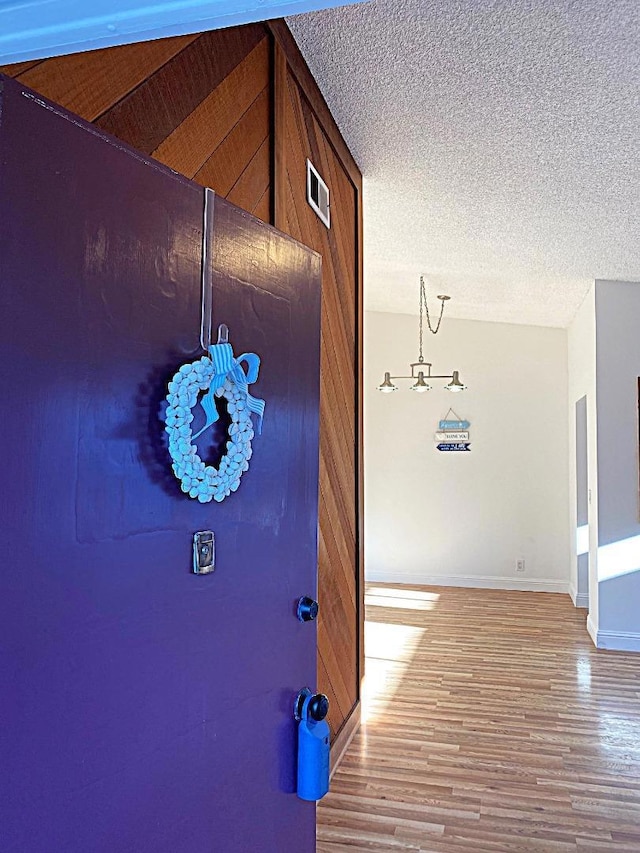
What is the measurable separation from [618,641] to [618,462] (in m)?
1.26

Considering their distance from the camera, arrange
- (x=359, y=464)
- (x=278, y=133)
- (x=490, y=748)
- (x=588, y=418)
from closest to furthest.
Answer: (x=278, y=133)
(x=490, y=748)
(x=359, y=464)
(x=588, y=418)

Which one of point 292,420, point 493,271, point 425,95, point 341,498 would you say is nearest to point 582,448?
point 493,271

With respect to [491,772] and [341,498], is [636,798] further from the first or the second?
[341,498]

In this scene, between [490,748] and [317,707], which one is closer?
[317,707]

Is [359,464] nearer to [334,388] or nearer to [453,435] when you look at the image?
[334,388]

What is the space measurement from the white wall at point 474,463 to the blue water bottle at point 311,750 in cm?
648

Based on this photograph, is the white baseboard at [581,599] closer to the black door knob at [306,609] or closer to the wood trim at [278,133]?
the wood trim at [278,133]

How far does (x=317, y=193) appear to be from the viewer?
3.18 metres

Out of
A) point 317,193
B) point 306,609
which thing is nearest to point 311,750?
point 306,609

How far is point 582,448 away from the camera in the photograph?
22.7 ft

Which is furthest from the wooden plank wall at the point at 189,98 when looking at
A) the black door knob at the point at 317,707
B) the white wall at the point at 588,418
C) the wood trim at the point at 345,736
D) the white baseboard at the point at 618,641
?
the white baseboard at the point at 618,641

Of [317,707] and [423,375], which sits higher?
[423,375]

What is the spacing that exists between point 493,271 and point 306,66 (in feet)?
10.3

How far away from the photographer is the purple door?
1009 mm
